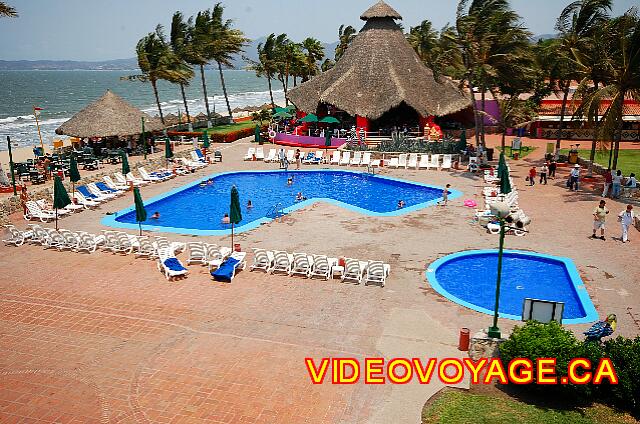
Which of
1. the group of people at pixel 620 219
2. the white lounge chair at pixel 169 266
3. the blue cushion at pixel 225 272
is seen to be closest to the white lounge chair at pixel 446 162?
the group of people at pixel 620 219

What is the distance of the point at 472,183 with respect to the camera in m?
23.8

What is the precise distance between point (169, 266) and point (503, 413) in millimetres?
9066

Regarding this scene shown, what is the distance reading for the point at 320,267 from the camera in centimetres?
1340

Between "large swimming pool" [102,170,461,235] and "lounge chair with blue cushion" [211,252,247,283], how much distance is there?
3465mm

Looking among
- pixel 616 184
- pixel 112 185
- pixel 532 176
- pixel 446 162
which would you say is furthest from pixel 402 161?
pixel 112 185

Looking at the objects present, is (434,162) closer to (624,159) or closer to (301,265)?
(624,159)

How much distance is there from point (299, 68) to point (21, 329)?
131ft

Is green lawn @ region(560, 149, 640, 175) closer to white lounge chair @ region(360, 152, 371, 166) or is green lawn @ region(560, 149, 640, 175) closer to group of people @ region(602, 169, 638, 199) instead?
group of people @ region(602, 169, 638, 199)

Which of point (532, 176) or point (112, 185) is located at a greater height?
point (532, 176)

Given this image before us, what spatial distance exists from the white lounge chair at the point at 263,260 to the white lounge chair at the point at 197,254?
155 centimetres

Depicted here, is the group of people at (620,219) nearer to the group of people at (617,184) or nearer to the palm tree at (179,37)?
the group of people at (617,184)

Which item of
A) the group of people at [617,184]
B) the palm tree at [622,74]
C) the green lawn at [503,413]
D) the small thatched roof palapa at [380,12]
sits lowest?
the green lawn at [503,413]

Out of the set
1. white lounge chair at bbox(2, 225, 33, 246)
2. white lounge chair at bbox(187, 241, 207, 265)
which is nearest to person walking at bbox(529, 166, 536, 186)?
white lounge chair at bbox(187, 241, 207, 265)

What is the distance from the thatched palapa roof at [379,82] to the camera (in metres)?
32.9
